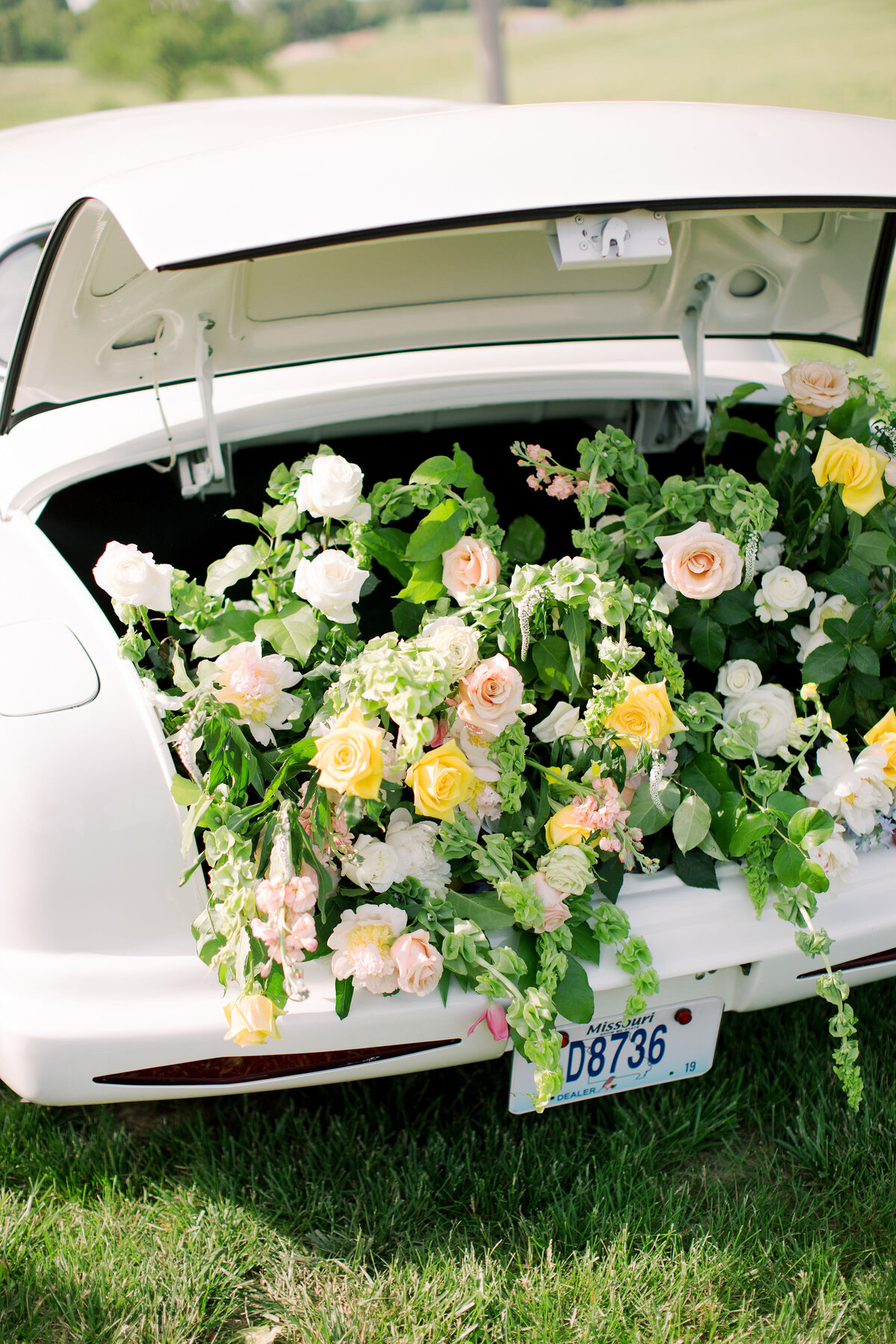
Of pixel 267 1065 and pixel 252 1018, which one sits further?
pixel 267 1065

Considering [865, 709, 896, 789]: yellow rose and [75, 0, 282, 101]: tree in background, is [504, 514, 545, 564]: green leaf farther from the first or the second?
[75, 0, 282, 101]: tree in background

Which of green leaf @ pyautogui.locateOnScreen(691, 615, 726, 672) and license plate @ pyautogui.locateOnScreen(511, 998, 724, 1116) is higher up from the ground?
green leaf @ pyautogui.locateOnScreen(691, 615, 726, 672)

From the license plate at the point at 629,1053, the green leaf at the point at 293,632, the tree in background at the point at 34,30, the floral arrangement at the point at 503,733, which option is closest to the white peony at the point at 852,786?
the floral arrangement at the point at 503,733

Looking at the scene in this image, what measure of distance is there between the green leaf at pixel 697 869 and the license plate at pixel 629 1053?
206mm

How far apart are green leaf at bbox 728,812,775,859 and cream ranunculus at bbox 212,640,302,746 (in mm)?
684

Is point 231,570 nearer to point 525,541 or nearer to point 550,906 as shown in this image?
point 525,541

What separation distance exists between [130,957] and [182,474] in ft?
3.17

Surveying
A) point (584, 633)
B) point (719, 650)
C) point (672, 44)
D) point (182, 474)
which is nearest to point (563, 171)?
point (584, 633)

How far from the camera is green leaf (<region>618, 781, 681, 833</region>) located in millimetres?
1540

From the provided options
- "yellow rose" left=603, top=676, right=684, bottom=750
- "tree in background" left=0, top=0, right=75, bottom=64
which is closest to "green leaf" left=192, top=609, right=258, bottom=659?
"yellow rose" left=603, top=676, right=684, bottom=750

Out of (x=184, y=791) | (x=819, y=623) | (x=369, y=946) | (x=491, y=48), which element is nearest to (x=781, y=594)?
(x=819, y=623)

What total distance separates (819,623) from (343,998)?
1015 mm

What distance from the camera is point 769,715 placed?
1.63m

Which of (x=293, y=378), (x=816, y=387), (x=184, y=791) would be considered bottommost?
(x=184, y=791)
